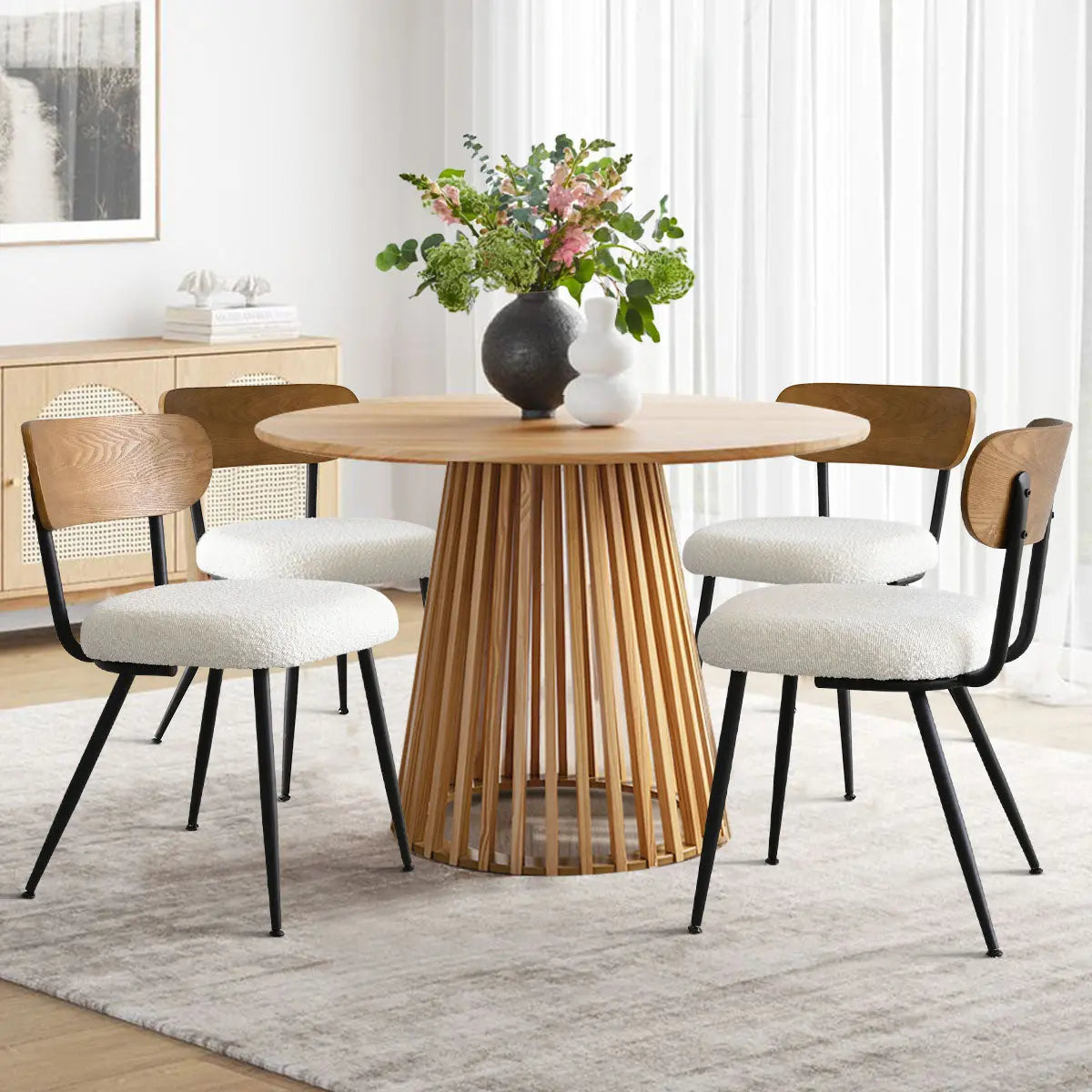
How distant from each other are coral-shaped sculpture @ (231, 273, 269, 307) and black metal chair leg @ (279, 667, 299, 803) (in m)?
1.91

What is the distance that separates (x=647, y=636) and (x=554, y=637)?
0.16 meters

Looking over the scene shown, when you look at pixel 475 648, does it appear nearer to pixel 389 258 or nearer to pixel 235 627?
pixel 235 627

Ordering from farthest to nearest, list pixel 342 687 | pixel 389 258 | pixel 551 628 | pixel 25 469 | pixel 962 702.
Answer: pixel 25 469, pixel 342 687, pixel 389 258, pixel 551 628, pixel 962 702

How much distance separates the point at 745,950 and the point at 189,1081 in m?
0.86

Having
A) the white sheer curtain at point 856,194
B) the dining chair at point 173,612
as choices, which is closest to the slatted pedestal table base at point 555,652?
the dining chair at point 173,612

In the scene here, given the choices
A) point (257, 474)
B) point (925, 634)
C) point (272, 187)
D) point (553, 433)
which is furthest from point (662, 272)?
point (272, 187)

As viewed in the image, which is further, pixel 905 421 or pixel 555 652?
pixel 905 421

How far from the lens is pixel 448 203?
341 centimetres

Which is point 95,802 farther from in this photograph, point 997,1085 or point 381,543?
point 997,1085

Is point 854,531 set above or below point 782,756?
above

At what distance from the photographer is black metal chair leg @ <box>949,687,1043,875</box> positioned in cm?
310

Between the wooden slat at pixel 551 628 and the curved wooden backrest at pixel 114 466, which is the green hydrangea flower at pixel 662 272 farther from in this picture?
the curved wooden backrest at pixel 114 466

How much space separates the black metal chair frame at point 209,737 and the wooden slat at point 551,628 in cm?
24

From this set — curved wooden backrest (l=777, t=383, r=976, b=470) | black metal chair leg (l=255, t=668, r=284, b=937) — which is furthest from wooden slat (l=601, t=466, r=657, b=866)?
curved wooden backrest (l=777, t=383, r=976, b=470)
